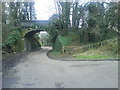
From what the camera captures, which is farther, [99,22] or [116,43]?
[99,22]

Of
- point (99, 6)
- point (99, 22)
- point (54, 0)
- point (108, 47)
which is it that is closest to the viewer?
point (108, 47)

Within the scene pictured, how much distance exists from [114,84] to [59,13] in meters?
19.3

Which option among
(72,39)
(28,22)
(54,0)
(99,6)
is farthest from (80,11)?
(28,22)

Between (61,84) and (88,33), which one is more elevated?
(88,33)

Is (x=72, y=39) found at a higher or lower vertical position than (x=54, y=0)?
lower

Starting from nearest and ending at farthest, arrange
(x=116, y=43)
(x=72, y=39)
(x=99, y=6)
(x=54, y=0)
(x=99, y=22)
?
(x=116, y=43)
(x=99, y=22)
(x=99, y=6)
(x=72, y=39)
(x=54, y=0)

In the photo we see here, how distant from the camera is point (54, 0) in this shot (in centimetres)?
2512

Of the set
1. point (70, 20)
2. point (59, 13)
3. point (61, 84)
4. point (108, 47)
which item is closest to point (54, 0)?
point (59, 13)

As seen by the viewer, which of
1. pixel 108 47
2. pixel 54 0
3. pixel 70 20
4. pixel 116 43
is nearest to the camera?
pixel 116 43

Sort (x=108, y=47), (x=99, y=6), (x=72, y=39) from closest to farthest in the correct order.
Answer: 1. (x=108, y=47)
2. (x=99, y=6)
3. (x=72, y=39)

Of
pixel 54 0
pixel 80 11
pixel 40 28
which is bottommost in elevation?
pixel 40 28

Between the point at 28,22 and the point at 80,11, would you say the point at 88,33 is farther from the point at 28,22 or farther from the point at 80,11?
the point at 28,22

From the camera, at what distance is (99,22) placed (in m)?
18.8

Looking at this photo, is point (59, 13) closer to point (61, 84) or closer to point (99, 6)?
point (99, 6)
